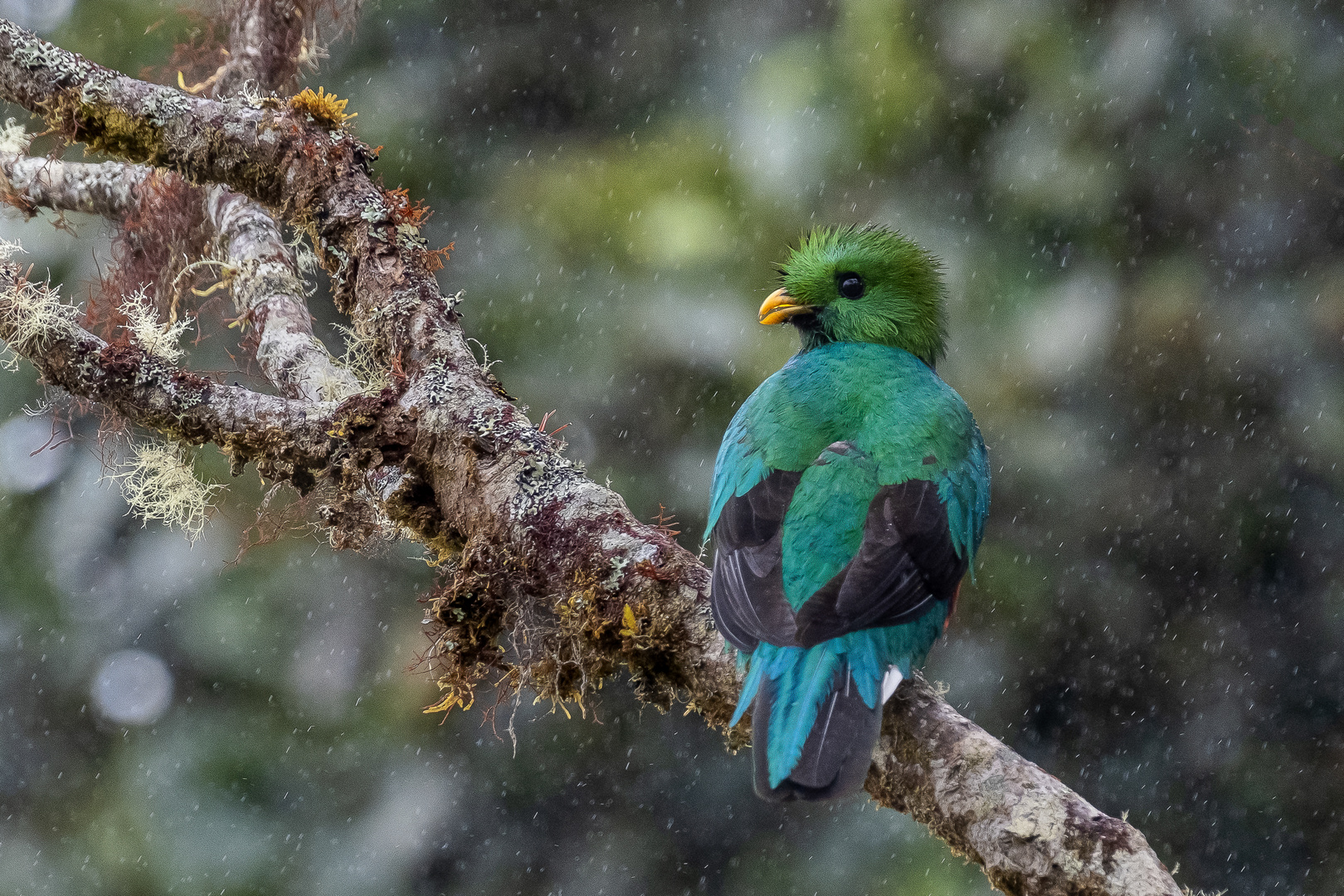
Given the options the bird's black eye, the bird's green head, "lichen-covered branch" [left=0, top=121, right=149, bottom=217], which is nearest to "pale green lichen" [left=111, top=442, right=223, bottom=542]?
"lichen-covered branch" [left=0, top=121, right=149, bottom=217]

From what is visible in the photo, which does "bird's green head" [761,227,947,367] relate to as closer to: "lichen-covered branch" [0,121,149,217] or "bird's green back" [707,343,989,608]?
"bird's green back" [707,343,989,608]

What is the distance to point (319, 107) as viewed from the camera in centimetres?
308

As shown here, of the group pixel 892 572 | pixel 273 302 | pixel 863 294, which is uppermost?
pixel 273 302

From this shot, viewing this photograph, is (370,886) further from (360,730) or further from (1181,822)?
(1181,822)

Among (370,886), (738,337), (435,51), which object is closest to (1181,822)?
(738,337)

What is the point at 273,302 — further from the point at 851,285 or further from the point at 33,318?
the point at 851,285

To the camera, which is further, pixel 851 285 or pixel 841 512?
pixel 851 285

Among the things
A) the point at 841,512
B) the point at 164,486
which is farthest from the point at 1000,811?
the point at 164,486

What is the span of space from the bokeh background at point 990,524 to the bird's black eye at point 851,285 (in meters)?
1.54

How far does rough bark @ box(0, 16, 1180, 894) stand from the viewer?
6.13 feet

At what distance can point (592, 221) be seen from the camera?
17.5ft

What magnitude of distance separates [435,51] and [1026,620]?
13.3ft

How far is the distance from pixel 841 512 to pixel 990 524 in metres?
2.88

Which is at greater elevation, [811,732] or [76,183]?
[76,183]
